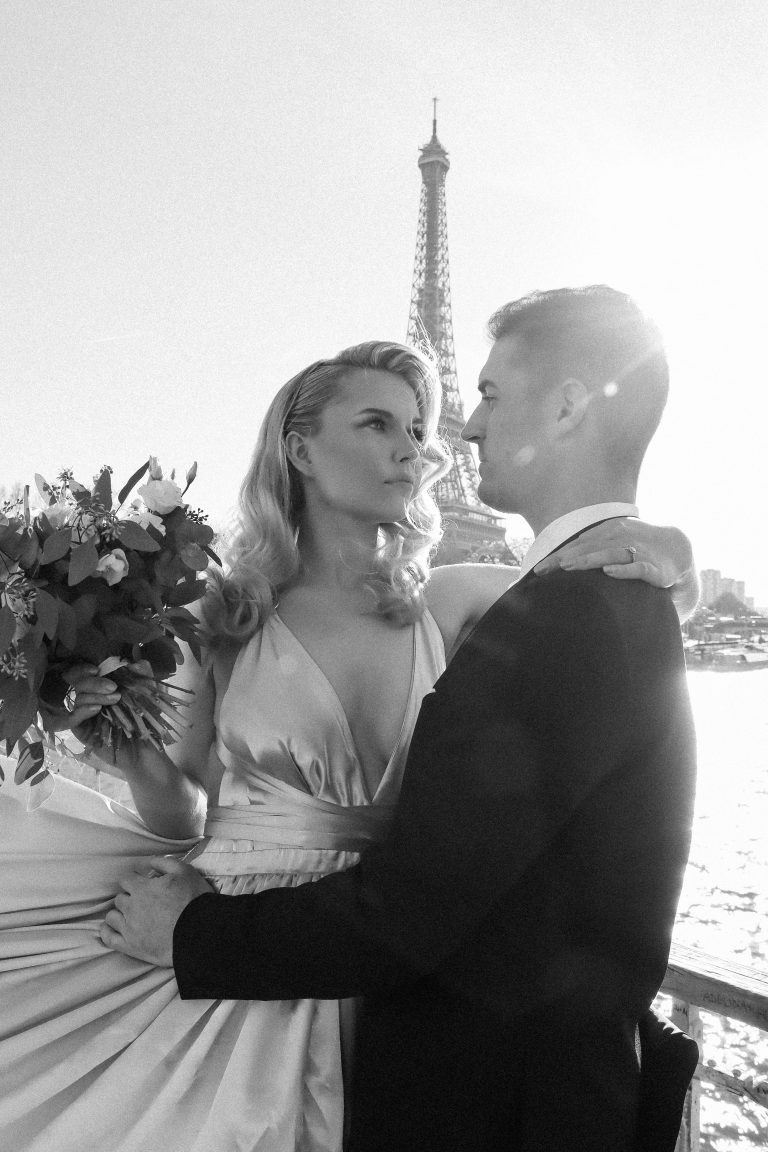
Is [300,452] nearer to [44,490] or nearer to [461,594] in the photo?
[461,594]

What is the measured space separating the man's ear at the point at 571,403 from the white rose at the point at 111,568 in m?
0.94

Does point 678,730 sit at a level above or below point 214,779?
above

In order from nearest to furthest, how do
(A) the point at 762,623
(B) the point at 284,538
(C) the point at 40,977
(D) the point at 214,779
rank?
(C) the point at 40,977 → (D) the point at 214,779 → (B) the point at 284,538 → (A) the point at 762,623

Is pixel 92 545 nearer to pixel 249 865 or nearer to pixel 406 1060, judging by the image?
pixel 249 865

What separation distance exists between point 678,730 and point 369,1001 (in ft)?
2.59

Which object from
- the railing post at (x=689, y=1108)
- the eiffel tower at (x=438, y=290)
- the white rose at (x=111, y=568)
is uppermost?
the eiffel tower at (x=438, y=290)

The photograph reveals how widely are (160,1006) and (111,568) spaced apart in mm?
903

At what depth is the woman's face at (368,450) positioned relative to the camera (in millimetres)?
2922

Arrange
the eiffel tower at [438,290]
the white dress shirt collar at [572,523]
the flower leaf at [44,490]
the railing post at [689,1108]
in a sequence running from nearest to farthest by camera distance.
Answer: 1. the white dress shirt collar at [572,523]
2. the flower leaf at [44,490]
3. the railing post at [689,1108]
4. the eiffel tower at [438,290]

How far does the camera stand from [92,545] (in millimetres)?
1986

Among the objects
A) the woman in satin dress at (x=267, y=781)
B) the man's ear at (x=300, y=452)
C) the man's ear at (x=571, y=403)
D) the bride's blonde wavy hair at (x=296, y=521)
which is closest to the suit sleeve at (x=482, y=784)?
the woman in satin dress at (x=267, y=781)

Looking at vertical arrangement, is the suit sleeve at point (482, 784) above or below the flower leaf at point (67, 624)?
below

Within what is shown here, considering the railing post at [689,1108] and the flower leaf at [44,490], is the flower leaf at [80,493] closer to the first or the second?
the flower leaf at [44,490]

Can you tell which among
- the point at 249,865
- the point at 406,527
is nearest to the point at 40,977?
the point at 249,865
